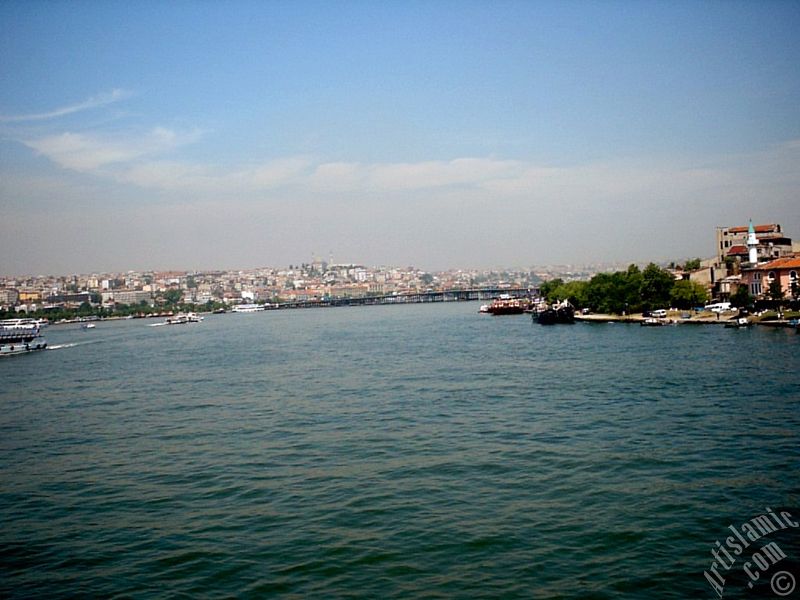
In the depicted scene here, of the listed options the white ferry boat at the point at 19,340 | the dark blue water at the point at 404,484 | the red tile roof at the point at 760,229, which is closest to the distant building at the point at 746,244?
the red tile roof at the point at 760,229

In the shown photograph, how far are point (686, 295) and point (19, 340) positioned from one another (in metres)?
31.5

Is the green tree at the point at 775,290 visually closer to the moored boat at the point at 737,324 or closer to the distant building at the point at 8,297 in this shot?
the moored boat at the point at 737,324

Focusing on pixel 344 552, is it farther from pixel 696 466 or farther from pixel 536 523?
pixel 696 466

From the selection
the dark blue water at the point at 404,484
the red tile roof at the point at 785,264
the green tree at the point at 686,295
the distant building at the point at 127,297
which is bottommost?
the dark blue water at the point at 404,484

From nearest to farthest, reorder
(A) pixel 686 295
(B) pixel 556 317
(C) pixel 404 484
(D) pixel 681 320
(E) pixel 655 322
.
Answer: (C) pixel 404 484 → (E) pixel 655 322 → (D) pixel 681 320 → (A) pixel 686 295 → (B) pixel 556 317

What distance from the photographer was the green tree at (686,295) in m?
33.7

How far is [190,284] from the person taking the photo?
144625mm

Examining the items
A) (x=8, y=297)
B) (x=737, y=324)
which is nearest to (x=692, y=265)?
(x=737, y=324)

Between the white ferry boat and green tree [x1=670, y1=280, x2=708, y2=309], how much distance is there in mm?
30046

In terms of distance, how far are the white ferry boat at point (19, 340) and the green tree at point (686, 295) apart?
98.6 feet

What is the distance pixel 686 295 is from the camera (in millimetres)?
33562

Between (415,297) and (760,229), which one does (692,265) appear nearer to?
(760,229)

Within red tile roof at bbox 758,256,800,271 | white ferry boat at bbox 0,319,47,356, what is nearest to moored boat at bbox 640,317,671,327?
red tile roof at bbox 758,256,800,271

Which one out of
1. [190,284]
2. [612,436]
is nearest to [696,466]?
[612,436]
